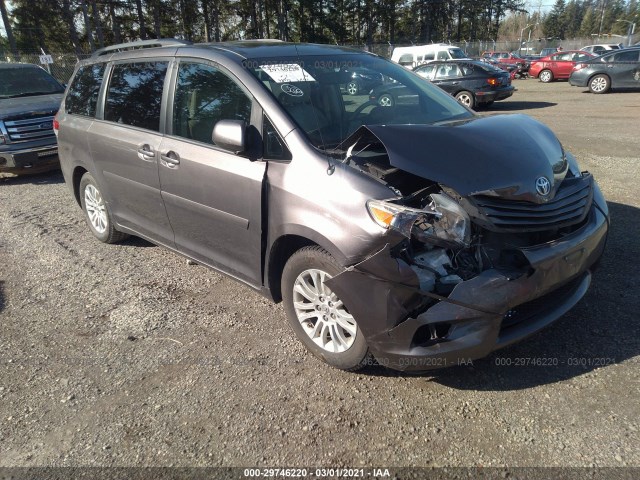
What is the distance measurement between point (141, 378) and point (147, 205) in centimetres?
166

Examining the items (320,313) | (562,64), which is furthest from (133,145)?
(562,64)

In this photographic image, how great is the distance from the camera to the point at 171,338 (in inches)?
137

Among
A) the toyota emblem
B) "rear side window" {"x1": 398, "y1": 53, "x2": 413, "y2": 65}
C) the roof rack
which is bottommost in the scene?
"rear side window" {"x1": 398, "y1": 53, "x2": 413, "y2": 65}

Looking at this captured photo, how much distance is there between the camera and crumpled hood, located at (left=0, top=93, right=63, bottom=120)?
7969 mm

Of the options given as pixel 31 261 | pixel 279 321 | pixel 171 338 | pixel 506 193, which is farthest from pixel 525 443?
pixel 31 261

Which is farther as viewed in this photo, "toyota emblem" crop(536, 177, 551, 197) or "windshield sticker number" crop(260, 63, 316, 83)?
"windshield sticker number" crop(260, 63, 316, 83)

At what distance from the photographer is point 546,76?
1070 inches

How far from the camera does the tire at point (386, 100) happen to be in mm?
3633

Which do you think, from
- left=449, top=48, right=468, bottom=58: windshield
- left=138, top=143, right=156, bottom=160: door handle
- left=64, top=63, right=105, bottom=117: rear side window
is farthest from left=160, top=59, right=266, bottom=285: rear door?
left=449, top=48, right=468, bottom=58: windshield

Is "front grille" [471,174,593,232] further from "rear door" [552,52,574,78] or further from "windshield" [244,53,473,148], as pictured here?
"rear door" [552,52,574,78]

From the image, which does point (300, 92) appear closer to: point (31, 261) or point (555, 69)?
point (31, 261)

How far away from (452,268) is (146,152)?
268 cm

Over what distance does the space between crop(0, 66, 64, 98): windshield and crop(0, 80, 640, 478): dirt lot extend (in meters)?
6.26

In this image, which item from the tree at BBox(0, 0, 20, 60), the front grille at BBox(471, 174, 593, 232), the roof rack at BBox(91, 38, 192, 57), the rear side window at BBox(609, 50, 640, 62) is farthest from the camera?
the tree at BBox(0, 0, 20, 60)
